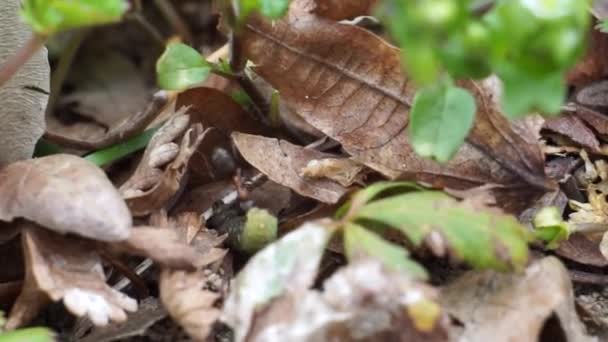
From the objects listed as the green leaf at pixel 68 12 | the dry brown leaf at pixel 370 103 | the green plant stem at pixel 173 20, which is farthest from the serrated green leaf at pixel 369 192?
the green plant stem at pixel 173 20

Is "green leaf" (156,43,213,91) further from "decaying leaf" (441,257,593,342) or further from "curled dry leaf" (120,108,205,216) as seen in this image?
"decaying leaf" (441,257,593,342)

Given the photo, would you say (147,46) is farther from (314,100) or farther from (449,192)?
(449,192)

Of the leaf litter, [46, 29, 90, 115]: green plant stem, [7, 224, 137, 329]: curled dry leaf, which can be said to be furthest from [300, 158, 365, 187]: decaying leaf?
[46, 29, 90, 115]: green plant stem

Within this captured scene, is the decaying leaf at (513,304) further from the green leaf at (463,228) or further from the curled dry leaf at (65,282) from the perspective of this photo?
the curled dry leaf at (65,282)

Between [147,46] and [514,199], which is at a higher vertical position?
[514,199]

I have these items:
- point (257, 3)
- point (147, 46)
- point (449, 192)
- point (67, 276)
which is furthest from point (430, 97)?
point (147, 46)
